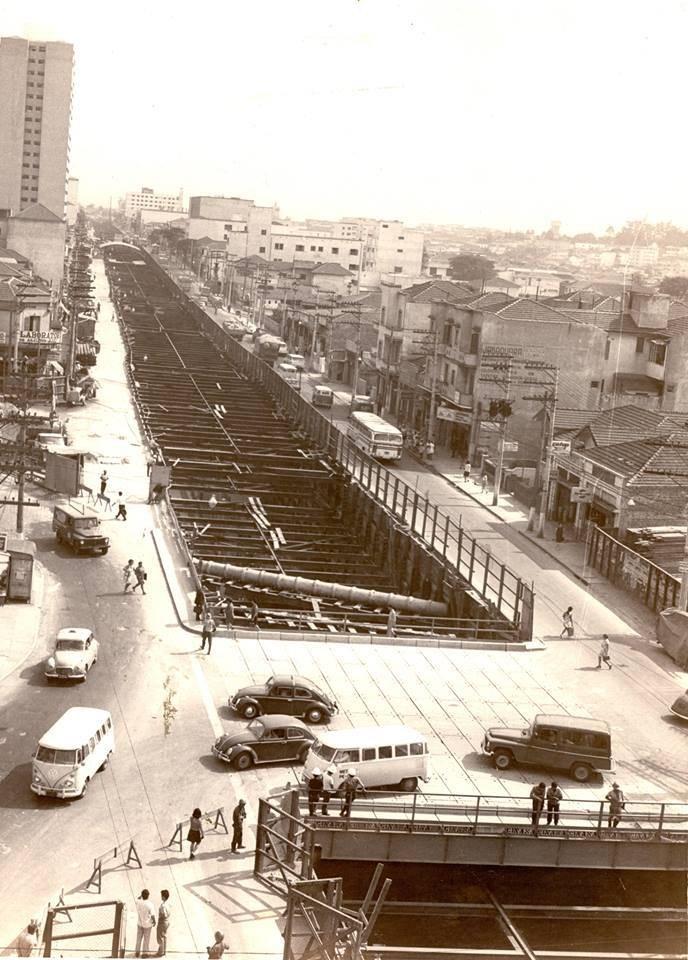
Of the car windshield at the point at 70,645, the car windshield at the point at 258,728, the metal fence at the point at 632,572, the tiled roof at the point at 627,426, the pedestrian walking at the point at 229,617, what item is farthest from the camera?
the tiled roof at the point at 627,426

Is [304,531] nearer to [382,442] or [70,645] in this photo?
[382,442]

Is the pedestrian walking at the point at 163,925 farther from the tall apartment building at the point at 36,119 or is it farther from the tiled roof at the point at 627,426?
the tall apartment building at the point at 36,119

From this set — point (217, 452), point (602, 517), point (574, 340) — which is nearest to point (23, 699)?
point (602, 517)

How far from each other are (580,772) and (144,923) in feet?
40.1

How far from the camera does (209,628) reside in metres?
36.6

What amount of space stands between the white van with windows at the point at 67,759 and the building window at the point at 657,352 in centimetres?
5103

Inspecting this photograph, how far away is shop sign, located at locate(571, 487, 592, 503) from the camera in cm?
5346

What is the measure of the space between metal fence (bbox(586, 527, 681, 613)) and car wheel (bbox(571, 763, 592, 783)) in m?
14.1

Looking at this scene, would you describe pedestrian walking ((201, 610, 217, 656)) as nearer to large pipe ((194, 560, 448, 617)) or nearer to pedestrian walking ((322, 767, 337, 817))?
pedestrian walking ((322, 767, 337, 817))

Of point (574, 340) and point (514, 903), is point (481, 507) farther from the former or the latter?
point (514, 903)

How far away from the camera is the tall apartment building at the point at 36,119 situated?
561 ft

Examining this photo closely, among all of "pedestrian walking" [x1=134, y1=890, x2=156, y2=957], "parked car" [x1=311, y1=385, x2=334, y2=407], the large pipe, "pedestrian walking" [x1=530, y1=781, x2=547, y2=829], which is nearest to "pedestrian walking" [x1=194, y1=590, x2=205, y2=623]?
the large pipe

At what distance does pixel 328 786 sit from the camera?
87.2 ft

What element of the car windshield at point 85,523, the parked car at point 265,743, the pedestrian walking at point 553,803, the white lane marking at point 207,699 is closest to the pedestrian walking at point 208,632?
the white lane marking at point 207,699
